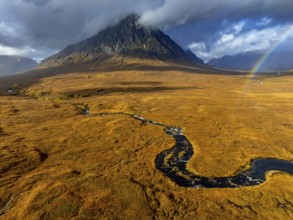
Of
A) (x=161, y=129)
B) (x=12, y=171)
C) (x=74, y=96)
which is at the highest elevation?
(x=12, y=171)

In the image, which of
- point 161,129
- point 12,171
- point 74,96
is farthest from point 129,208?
point 74,96

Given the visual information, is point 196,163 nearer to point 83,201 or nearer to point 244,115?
point 83,201

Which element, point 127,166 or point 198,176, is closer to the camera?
point 198,176

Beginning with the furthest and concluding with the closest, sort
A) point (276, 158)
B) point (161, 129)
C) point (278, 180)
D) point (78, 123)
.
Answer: point (78, 123), point (161, 129), point (276, 158), point (278, 180)

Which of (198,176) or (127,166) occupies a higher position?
(127,166)

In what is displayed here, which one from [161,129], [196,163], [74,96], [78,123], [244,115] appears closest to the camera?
[196,163]

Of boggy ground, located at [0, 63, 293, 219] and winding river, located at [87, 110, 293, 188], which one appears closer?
boggy ground, located at [0, 63, 293, 219]

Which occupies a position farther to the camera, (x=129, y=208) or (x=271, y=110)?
(x=271, y=110)

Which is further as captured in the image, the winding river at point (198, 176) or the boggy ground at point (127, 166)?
the winding river at point (198, 176)
